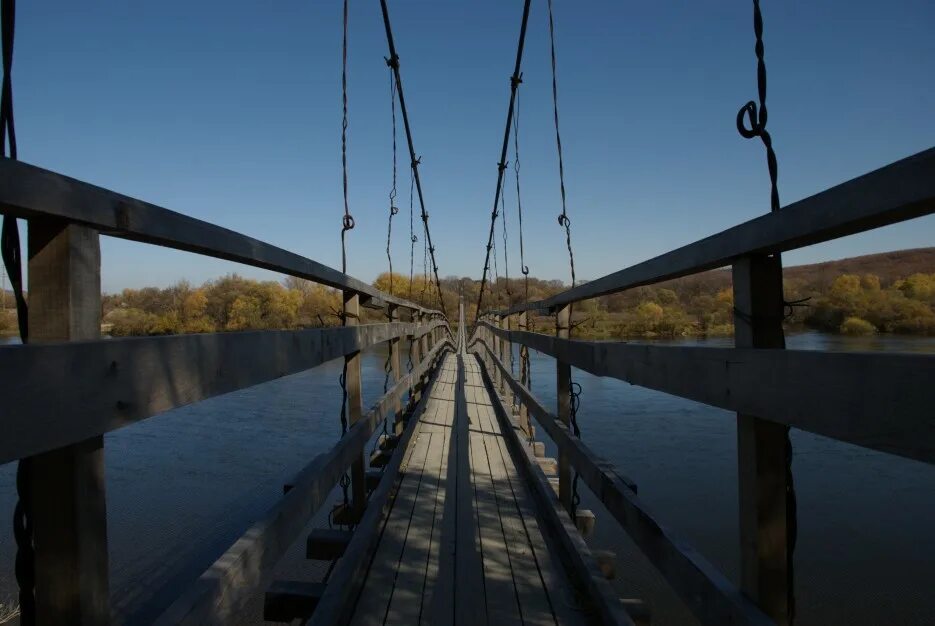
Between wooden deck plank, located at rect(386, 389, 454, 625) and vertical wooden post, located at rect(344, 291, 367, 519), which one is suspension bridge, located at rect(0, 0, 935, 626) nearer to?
wooden deck plank, located at rect(386, 389, 454, 625)

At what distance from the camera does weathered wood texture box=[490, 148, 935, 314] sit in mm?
578

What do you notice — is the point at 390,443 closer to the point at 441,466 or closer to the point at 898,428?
the point at 441,466

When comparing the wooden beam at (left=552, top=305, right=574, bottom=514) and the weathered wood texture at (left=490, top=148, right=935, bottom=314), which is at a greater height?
the weathered wood texture at (left=490, top=148, right=935, bottom=314)

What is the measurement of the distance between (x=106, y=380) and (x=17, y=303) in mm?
180

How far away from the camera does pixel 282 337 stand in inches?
48.8

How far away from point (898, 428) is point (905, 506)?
8.43 meters

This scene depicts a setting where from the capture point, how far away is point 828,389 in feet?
2.14

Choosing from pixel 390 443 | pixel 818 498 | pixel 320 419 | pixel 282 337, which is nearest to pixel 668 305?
pixel 818 498

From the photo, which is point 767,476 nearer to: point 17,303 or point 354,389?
point 17,303

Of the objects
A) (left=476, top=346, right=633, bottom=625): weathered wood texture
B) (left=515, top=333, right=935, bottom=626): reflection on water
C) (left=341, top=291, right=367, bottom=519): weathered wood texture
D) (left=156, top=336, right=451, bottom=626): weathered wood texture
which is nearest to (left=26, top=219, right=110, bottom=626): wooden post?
(left=156, top=336, right=451, bottom=626): weathered wood texture

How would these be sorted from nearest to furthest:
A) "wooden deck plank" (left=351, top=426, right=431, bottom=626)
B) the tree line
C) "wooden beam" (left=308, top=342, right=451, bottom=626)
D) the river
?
"wooden beam" (left=308, top=342, right=451, bottom=626) < "wooden deck plank" (left=351, top=426, right=431, bottom=626) < the tree line < the river

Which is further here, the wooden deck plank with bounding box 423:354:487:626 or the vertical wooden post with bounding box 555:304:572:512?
the vertical wooden post with bounding box 555:304:572:512

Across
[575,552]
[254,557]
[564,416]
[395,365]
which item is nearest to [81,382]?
[254,557]

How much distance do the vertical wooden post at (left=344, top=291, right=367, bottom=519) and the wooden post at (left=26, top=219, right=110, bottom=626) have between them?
1499 mm
